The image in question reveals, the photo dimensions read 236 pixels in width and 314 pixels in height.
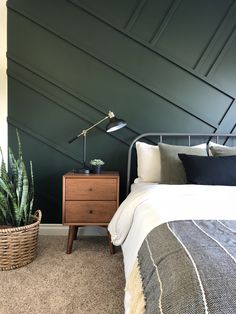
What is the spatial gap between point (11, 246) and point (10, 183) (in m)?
0.47

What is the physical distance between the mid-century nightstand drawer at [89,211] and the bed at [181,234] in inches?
14.5

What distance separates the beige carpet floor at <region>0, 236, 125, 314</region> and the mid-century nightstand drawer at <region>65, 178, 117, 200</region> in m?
0.47

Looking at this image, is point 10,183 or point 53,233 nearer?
point 10,183

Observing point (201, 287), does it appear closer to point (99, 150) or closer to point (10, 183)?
point (10, 183)


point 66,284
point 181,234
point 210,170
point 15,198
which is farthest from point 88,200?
point 181,234

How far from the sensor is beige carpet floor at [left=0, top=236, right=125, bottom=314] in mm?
1548

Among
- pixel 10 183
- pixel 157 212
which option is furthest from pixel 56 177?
pixel 157 212

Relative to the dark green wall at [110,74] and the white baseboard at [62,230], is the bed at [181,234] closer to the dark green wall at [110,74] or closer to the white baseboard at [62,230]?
the dark green wall at [110,74]

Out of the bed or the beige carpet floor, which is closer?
the bed

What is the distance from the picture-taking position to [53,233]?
2.78 meters

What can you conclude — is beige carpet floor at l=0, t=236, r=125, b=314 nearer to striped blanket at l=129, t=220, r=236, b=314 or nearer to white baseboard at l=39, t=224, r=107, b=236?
white baseboard at l=39, t=224, r=107, b=236

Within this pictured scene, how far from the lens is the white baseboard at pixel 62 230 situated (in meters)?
2.78

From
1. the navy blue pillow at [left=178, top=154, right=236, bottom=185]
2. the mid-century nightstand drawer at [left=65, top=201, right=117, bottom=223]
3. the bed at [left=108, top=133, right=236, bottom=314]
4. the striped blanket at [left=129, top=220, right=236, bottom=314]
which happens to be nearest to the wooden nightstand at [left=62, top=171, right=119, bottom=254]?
the mid-century nightstand drawer at [left=65, top=201, right=117, bottom=223]

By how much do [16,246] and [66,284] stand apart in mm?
491
